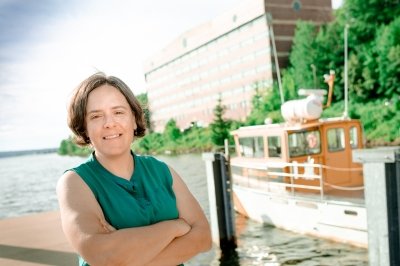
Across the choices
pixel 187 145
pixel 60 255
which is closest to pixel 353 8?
pixel 187 145

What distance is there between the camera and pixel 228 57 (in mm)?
57281

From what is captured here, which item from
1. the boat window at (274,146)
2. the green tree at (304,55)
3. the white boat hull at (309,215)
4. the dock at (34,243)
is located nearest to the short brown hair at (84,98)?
the dock at (34,243)

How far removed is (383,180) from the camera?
631 cm

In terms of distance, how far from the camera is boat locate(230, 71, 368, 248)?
10539mm

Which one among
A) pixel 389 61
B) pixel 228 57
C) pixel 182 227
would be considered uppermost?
pixel 228 57

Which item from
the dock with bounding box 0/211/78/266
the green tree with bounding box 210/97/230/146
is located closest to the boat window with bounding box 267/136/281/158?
the dock with bounding box 0/211/78/266

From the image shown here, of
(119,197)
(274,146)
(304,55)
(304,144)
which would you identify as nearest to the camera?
(119,197)

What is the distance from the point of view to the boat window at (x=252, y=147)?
41.7ft

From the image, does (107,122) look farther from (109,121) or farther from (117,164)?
(117,164)

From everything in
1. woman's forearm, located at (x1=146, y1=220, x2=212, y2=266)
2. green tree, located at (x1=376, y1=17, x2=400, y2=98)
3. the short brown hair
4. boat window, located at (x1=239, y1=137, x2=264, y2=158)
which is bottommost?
boat window, located at (x1=239, y1=137, x2=264, y2=158)

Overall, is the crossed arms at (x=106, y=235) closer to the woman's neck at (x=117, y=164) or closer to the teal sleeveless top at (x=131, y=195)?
the teal sleeveless top at (x=131, y=195)

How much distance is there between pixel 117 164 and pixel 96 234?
0.36 metres

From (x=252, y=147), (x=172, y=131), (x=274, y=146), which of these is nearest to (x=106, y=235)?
(x=274, y=146)

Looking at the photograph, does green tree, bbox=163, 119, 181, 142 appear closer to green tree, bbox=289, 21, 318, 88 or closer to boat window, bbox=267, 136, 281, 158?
green tree, bbox=289, 21, 318, 88
